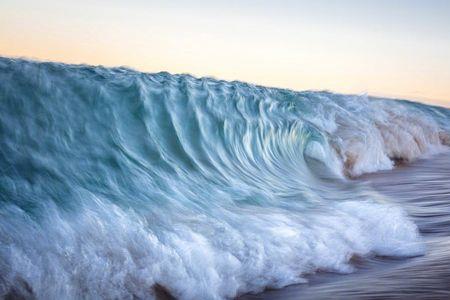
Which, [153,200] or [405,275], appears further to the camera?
[153,200]

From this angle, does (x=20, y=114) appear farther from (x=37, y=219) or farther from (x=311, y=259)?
(x=311, y=259)

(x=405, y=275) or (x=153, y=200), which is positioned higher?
(x=153, y=200)

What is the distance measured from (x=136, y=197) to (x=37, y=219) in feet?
3.83

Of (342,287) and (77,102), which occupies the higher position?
(77,102)

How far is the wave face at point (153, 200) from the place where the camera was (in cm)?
357

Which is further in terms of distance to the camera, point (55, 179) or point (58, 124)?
point (58, 124)

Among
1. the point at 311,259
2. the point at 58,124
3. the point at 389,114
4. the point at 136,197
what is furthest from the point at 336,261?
the point at 389,114

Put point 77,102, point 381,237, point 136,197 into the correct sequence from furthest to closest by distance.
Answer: point 77,102
point 381,237
point 136,197

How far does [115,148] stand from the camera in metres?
5.65

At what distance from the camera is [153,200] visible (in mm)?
4867

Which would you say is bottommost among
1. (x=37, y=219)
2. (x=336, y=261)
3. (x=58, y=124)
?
(x=336, y=261)

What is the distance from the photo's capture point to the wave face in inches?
141

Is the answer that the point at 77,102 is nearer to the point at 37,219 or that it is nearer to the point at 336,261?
the point at 37,219

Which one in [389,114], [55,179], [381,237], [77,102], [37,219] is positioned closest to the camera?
[37,219]
